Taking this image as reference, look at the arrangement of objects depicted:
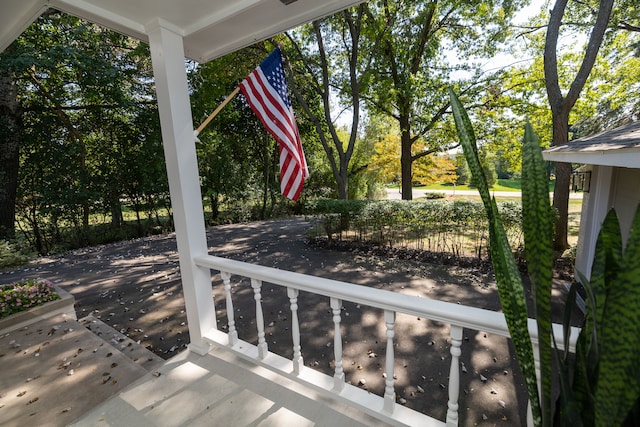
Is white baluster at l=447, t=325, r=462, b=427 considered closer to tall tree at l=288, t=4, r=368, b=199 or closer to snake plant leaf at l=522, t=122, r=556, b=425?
snake plant leaf at l=522, t=122, r=556, b=425

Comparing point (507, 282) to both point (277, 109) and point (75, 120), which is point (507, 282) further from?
point (75, 120)

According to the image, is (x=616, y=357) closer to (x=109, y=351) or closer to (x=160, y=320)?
(x=109, y=351)

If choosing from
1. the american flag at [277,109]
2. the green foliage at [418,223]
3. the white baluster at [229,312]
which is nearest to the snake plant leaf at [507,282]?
the american flag at [277,109]

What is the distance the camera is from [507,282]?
2.85ft

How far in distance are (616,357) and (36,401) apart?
3.14 meters

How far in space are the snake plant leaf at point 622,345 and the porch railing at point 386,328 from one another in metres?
0.38

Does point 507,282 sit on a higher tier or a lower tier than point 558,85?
lower

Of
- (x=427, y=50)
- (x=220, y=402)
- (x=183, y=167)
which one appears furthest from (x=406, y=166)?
(x=220, y=402)

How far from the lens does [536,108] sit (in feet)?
24.7

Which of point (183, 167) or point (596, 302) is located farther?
point (183, 167)

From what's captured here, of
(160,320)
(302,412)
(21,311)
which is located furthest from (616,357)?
(21,311)

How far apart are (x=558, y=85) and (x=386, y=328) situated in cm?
648

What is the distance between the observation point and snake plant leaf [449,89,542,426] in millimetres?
850

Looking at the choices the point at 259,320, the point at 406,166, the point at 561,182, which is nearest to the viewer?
the point at 259,320
